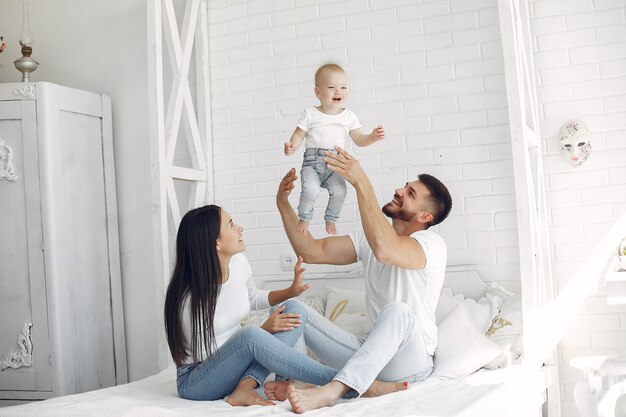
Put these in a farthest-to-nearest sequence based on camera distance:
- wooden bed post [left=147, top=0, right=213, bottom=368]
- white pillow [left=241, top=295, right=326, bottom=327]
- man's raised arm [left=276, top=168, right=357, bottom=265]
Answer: wooden bed post [left=147, top=0, right=213, bottom=368]
white pillow [left=241, top=295, right=326, bottom=327]
man's raised arm [left=276, top=168, right=357, bottom=265]

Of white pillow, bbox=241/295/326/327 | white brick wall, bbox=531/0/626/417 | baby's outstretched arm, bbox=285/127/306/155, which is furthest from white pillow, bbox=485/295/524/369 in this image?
baby's outstretched arm, bbox=285/127/306/155

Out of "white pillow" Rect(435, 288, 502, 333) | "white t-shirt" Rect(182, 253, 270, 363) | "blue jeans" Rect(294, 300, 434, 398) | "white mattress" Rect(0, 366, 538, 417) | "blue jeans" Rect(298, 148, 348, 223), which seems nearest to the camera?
"white mattress" Rect(0, 366, 538, 417)

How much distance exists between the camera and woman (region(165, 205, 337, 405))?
292cm

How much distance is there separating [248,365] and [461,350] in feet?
3.05

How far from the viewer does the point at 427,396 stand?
2885 mm

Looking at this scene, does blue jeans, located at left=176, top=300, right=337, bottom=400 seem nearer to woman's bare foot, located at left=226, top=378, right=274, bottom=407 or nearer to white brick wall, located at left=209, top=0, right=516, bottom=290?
woman's bare foot, located at left=226, top=378, right=274, bottom=407

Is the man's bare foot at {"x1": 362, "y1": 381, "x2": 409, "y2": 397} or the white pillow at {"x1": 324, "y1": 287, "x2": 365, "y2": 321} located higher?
the white pillow at {"x1": 324, "y1": 287, "x2": 365, "y2": 321}

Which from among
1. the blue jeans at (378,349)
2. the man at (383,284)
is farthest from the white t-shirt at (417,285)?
the blue jeans at (378,349)

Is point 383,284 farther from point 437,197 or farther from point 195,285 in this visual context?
point 195,285

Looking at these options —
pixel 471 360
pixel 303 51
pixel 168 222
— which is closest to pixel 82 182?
pixel 168 222

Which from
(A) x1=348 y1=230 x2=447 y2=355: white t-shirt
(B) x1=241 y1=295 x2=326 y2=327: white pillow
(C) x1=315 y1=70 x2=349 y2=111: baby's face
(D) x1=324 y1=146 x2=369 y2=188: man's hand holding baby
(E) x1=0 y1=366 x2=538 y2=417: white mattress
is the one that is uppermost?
(C) x1=315 y1=70 x2=349 y2=111: baby's face

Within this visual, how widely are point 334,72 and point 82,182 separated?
193 cm

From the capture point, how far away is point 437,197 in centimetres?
342

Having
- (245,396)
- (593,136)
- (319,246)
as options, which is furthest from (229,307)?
(593,136)
